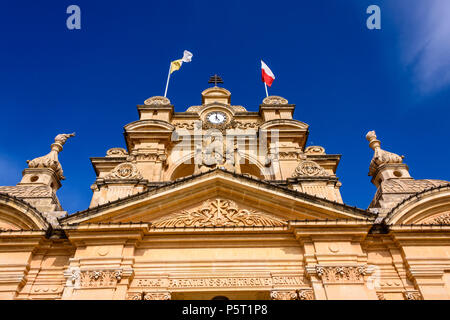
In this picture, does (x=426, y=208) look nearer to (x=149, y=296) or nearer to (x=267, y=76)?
(x=149, y=296)

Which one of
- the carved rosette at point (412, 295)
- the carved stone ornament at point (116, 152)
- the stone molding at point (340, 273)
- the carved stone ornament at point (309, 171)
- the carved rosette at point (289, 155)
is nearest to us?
the stone molding at point (340, 273)

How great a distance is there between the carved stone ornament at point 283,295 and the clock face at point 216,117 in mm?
11403

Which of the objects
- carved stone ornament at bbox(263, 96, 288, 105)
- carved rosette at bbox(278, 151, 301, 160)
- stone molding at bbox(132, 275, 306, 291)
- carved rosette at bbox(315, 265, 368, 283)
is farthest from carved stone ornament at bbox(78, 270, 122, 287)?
carved stone ornament at bbox(263, 96, 288, 105)

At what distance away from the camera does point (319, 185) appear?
1363 centimetres

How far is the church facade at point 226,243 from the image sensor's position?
10.9 metres

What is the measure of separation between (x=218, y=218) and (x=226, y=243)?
3.07 ft

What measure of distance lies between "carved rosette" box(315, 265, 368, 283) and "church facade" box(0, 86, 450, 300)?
3 centimetres

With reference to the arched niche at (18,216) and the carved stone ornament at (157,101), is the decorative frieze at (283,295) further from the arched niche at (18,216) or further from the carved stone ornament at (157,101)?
the carved stone ornament at (157,101)

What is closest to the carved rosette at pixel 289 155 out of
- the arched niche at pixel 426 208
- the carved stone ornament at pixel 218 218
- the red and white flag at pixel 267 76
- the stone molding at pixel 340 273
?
the carved stone ornament at pixel 218 218

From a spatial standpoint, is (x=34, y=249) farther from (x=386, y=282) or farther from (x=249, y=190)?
(x=386, y=282)

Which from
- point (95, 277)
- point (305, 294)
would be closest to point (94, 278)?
point (95, 277)

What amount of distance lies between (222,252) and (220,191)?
7.52ft
